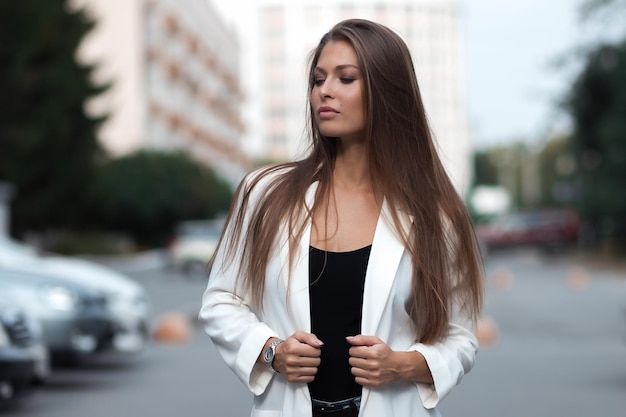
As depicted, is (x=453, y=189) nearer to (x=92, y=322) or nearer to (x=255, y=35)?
(x=92, y=322)

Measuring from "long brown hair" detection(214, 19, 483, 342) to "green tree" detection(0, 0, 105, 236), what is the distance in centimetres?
3148

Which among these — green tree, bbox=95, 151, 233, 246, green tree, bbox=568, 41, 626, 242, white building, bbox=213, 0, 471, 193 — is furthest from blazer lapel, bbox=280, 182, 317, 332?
white building, bbox=213, 0, 471, 193

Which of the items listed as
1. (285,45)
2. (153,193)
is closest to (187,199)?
(153,193)

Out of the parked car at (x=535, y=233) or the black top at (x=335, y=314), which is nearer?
the black top at (x=335, y=314)

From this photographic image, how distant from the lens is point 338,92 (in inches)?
116

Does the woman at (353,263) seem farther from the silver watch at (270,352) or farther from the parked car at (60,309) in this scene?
the parked car at (60,309)

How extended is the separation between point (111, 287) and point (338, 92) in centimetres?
1008

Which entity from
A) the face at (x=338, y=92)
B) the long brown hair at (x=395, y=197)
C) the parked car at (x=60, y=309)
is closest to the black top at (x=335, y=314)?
the long brown hair at (x=395, y=197)

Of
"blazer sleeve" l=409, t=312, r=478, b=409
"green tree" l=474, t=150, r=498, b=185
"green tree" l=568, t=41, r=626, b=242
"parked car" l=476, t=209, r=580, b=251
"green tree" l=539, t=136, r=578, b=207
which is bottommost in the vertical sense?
"green tree" l=474, t=150, r=498, b=185

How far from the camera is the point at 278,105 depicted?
5974 inches

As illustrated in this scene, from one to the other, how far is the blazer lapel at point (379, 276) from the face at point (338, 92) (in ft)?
0.99

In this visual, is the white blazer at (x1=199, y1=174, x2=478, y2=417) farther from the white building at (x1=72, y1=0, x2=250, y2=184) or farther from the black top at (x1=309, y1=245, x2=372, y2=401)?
the white building at (x1=72, y1=0, x2=250, y2=184)

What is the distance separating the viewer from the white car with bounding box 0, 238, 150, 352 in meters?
11.9

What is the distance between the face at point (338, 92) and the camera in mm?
2943
